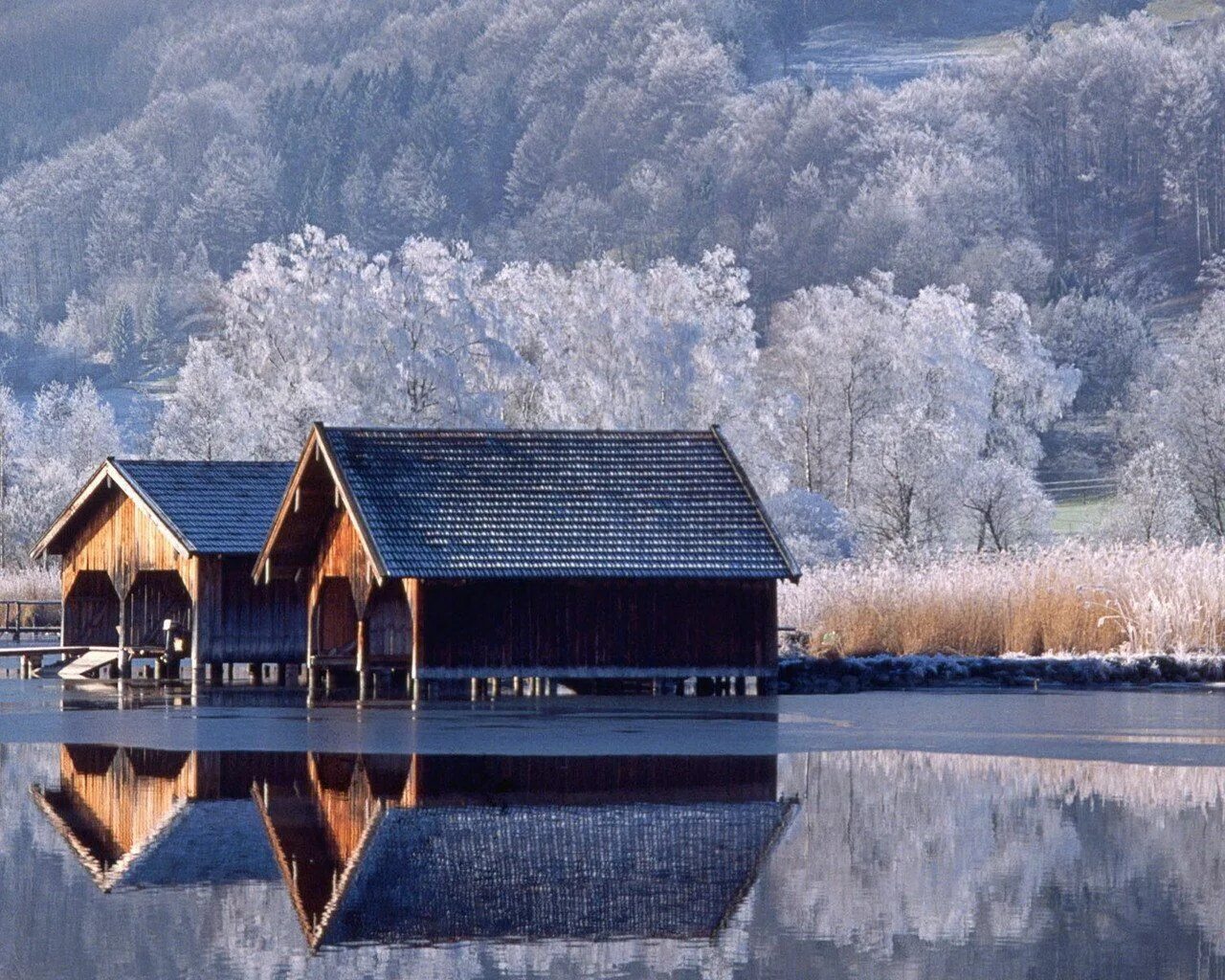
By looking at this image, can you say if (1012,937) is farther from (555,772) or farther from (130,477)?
(130,477)

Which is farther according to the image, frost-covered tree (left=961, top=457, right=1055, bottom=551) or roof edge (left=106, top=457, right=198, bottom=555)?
frost-covered tree (left=961, top=457, right=1055, bottom=551)

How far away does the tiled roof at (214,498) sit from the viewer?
46938 mm

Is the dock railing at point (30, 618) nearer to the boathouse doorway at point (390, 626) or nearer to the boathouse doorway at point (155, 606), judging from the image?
the boathouse doorway at point (155, 606)

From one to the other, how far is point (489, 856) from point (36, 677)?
32.5m

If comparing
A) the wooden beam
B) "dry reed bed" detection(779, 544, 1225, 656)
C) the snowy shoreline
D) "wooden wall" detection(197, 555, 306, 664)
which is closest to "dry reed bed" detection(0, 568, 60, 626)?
"wooden wall" detection(197, 555, 306, 664)

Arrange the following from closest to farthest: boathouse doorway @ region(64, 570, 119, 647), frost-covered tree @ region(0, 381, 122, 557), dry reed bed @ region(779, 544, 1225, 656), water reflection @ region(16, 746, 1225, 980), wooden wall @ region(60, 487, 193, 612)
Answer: water reflection @ region(16, 746, 1225, 980)
dry reed bed @ region(779, 544, 1225, 656)
wooden wall @ region(60, 487, 193, 612)
boathouse doorway @ region(64, 570, 119, 647)
frost-covered tree @ region(0, 381, 122, 557)

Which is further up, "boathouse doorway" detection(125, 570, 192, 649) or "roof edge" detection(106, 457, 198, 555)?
"roof edge" detection(106, 457, 198, 555)

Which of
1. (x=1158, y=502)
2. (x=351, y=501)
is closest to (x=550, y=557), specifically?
(x=351, y=501)

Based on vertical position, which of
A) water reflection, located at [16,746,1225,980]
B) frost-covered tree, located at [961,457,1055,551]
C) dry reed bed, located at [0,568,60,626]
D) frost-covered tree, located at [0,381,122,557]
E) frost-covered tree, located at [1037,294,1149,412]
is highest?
frost-covered tree, located at [1037,294,1149,412]

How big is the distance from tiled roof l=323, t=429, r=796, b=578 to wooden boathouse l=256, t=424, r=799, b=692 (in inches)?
1.3

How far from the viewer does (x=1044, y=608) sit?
149 feet

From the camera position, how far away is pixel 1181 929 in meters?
15.9

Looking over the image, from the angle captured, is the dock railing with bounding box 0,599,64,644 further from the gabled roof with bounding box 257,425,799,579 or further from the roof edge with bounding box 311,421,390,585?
the roof edge with bounding box 311,421,390,585

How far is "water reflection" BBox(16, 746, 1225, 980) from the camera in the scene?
1495cm
